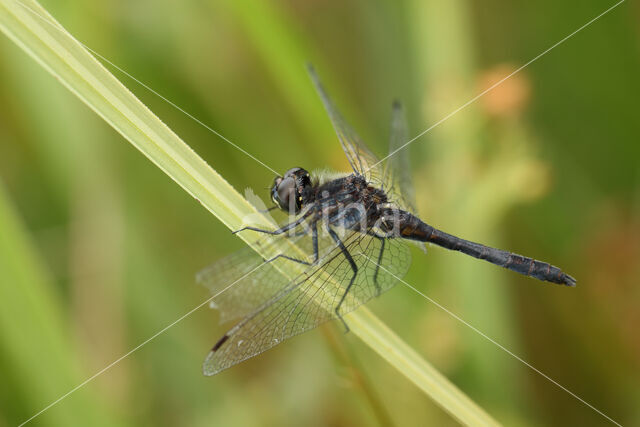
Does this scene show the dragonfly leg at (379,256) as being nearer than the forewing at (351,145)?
Yes

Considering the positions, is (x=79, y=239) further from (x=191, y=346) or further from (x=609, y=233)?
(x=609, y=233)

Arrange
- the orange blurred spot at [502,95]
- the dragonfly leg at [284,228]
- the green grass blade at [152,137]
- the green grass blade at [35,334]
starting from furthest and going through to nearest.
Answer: the orange blurred spot at [502,95], the green grass blade at [35,334], the dragonfly leg at [284,228], the green grass blade at [152,137]

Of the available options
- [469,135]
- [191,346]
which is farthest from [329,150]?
[191,346]

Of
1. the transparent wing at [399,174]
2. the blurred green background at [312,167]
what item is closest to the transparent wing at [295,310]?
the blurred green background at [312,167]

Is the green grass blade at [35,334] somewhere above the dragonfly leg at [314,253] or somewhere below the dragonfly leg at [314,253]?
above

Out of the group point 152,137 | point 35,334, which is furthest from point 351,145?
point 35,334

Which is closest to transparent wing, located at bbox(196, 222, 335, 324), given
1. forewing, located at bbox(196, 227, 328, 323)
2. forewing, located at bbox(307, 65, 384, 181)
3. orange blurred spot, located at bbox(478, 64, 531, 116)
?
forewing, located at bbox(196, 227, 328, 323)

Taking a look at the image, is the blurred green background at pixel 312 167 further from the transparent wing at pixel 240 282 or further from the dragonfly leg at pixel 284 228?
the dragonfly leg at pixel 284 228
